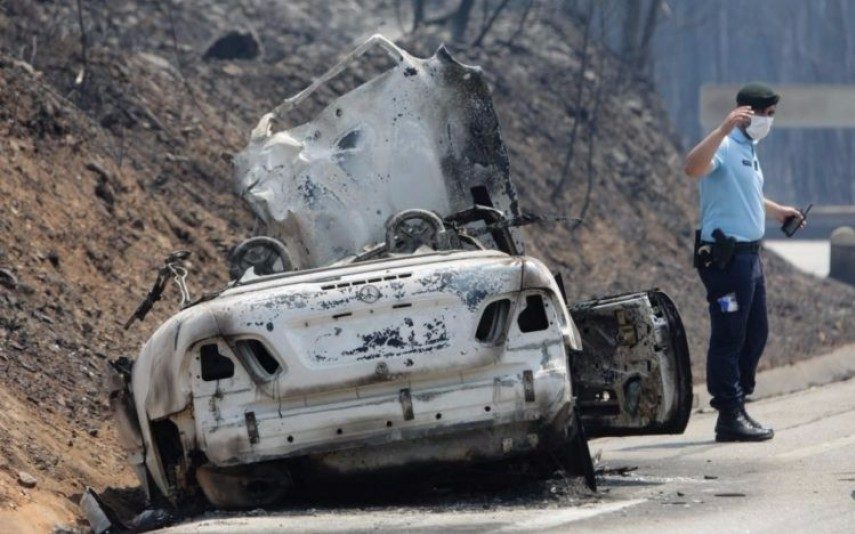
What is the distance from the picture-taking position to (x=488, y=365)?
802 centimetres

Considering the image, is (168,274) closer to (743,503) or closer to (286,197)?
(286,197)

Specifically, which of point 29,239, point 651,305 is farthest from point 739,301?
point 29,239

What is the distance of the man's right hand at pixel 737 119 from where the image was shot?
413 inches

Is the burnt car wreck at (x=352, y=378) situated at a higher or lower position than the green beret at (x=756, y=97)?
lower

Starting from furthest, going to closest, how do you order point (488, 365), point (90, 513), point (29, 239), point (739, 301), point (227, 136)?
point (227, 136) → point (29, 239) → point (739, 301) → point (90, 513) → point (488, 365)

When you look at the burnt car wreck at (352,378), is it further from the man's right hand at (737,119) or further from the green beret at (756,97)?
the green beret at (756,97)

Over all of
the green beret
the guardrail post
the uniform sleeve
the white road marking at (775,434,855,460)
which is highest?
the green beret

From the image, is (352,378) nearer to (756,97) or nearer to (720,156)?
(720,156)

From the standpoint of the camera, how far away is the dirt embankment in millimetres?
10977

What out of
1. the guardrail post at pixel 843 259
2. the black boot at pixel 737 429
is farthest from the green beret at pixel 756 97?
the guardrail post at pixel 843 259

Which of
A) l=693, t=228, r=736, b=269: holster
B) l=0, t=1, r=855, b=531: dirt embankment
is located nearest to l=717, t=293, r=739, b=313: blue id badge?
l=693, t=228, r=736, b=269: holster

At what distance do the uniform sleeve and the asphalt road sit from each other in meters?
1.50

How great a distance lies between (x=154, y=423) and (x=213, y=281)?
5968 mm

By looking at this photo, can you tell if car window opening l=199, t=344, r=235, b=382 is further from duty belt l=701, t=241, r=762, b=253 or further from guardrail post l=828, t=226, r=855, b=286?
guardrail post l=828, t=226, r=855, b=286
